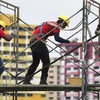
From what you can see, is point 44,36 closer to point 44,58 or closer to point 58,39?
Result: point 58,39

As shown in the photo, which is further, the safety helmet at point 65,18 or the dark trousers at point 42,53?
the dark trousers at point 42,53

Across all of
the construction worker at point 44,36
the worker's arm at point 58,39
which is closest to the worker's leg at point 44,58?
the construction worker at point 44,36

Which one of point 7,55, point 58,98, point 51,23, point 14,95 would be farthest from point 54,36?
point 58,98

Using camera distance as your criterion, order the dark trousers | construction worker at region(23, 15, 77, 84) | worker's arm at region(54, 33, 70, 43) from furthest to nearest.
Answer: the dark trousers < construction worker at region(23, 15, 77, 84) < worker's arm at region(54, 33, 70, 43)

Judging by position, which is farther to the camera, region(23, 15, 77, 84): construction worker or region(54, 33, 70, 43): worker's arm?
region(23, 15, 77, 84): construction worker

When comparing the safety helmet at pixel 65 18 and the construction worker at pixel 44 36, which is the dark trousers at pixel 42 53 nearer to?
the construction worker at pixel 44 36

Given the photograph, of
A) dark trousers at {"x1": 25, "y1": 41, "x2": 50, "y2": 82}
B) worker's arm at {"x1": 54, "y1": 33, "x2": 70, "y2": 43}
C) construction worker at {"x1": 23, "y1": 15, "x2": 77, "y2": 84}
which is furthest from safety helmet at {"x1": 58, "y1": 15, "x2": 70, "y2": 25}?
dark trousers at {"x1": 25, "y1": 41, "x2": 50, "y2": 82}

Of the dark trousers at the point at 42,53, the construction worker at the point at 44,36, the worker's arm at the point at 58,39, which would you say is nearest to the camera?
the worker's arm at the point at 58,39

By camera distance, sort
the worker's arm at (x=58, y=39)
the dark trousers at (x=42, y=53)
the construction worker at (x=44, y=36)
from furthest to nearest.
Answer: the dark trousers at (x=42, y=53) < the construction worker at (x=44, y=36) < the worker's arm at (x=58, y=39)

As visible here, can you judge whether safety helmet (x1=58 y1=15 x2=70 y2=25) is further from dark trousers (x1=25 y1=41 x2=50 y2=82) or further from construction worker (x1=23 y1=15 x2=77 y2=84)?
dark trousers (x1=25 y1=41 x2=50 y2=82)

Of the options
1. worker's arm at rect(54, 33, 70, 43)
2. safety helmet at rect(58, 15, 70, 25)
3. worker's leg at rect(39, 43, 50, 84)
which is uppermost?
safety helmet at rect(58, 15, 70, 25)

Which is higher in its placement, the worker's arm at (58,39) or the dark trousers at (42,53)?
the worker's arm at (58,39)

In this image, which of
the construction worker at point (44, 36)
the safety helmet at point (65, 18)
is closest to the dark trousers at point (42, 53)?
the construction worker at point (44, 36)

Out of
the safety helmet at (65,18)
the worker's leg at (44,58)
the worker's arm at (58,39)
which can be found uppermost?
the safety helmet at (65,18)
